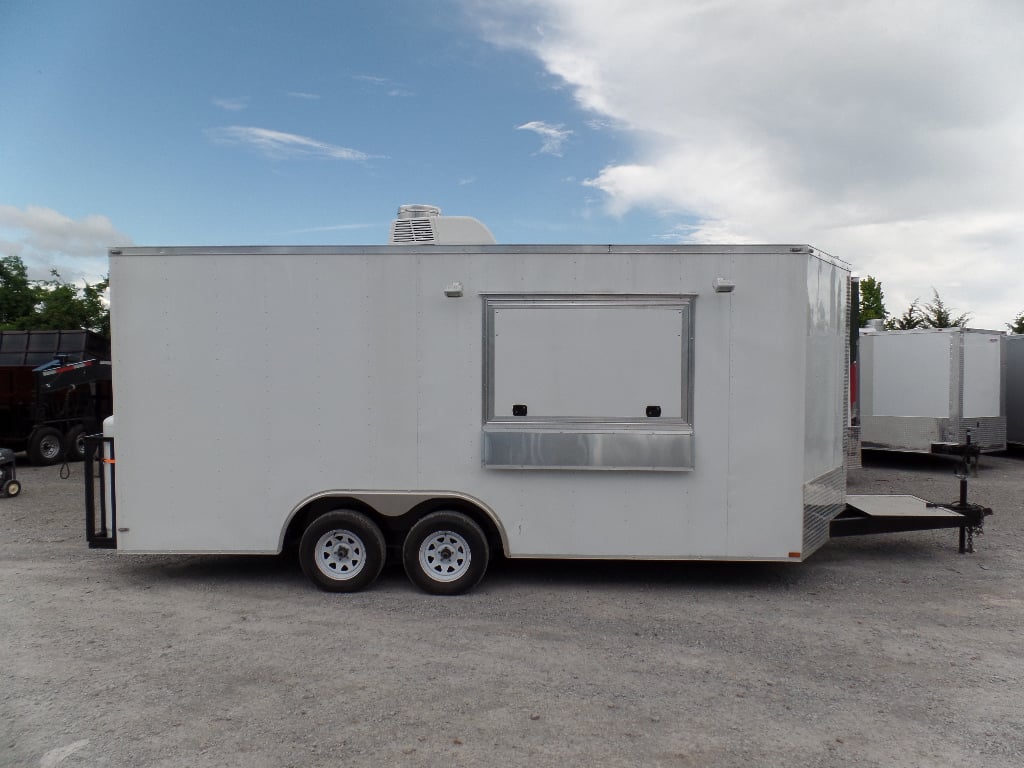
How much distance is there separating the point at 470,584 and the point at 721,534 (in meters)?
2.08

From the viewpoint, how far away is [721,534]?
560 centimetres

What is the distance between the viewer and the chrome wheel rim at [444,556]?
5.71 meters

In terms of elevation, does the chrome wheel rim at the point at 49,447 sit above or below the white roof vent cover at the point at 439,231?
below

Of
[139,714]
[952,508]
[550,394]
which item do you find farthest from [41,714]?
[952,508]

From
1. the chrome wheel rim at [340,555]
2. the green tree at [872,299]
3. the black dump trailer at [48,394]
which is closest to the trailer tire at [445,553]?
the chrome wheel rim at [340,555]

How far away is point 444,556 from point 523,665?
1.51 m

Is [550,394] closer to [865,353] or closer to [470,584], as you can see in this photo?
[470,584]

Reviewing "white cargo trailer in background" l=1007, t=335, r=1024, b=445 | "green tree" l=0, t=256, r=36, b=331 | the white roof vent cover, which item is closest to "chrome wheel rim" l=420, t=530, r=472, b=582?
the white roof vent cover

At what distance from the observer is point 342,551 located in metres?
5.80

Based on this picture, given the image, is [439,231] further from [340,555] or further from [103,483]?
[103,483]

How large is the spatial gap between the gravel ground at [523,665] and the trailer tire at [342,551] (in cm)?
17

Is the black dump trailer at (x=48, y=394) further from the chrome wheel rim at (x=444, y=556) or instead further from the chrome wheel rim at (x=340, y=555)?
the chrome wheel rim at (x=444, y=556)

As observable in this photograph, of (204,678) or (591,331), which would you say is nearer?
(204,678)

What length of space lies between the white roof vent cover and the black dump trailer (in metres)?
10.2
